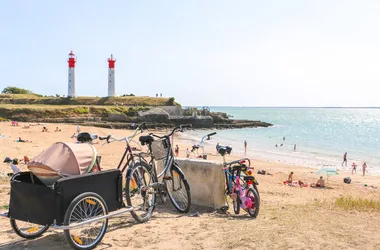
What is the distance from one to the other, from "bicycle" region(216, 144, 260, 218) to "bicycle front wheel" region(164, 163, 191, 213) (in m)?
0.79

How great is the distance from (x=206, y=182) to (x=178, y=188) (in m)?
0.73

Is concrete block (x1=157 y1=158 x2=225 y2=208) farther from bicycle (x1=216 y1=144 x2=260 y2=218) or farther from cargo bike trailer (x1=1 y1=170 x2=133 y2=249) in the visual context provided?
cargo bike trailer (x1=1 y1=170 x2=133 y2=249)

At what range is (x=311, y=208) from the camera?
8.08 metres

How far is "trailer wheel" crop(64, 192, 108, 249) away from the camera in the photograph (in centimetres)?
451

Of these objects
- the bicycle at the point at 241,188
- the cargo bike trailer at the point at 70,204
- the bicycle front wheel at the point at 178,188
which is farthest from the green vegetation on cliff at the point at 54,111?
the cargo bike trailer at the point at 70,204

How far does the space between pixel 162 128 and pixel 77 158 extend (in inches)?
2001

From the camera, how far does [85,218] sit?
4.71m

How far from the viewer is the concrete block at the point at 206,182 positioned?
280 inches

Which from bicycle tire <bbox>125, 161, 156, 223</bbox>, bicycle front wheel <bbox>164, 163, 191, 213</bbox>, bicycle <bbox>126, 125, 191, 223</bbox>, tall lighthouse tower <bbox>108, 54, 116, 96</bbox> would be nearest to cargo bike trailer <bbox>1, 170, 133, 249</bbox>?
bicycle tire <bbox>125, 161, 156, 223</bbox>

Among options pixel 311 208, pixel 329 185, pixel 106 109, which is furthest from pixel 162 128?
pixel 311 208

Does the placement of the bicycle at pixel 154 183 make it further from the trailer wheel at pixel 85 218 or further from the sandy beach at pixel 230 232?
the trailer wheel at pixel 85 218

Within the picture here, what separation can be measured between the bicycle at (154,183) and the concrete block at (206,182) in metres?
0.55

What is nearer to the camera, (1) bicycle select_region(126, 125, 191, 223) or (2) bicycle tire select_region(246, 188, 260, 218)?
(1) bicycle select_region(126, 125, 191, 223)

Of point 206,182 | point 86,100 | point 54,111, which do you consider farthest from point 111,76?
point 206,182
